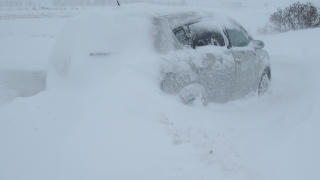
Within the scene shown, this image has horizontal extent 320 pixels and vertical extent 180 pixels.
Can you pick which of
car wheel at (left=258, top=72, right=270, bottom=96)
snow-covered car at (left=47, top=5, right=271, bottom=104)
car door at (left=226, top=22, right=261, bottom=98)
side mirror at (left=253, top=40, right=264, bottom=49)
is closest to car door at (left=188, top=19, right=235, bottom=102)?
snow-covered car at (left=47, top=5, right=271, bottom=104)

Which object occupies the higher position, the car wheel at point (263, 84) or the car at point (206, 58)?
the car at point (206, 58)

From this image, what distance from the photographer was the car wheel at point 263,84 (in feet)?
17.9

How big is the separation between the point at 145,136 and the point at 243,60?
2937 millimetres

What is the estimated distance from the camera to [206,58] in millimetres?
4012

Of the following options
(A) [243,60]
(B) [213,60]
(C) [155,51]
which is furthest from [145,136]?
(A) [243,60]

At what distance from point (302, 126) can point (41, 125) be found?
11.3ft

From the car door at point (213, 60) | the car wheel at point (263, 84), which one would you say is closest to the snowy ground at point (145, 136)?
the car door at point (213, 60)

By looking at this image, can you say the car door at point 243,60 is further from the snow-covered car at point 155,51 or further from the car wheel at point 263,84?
the car wheel at point 263,84

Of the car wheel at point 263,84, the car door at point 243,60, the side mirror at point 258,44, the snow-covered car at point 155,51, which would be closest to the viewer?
the snow-covered car at point 155,51

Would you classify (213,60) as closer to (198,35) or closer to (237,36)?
(198,35)

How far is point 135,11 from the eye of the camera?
3.89m

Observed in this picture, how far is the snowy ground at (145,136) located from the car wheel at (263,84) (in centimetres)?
75

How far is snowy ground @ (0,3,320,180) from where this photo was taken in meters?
2.23

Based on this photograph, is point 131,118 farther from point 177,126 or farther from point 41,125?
point 41,125
